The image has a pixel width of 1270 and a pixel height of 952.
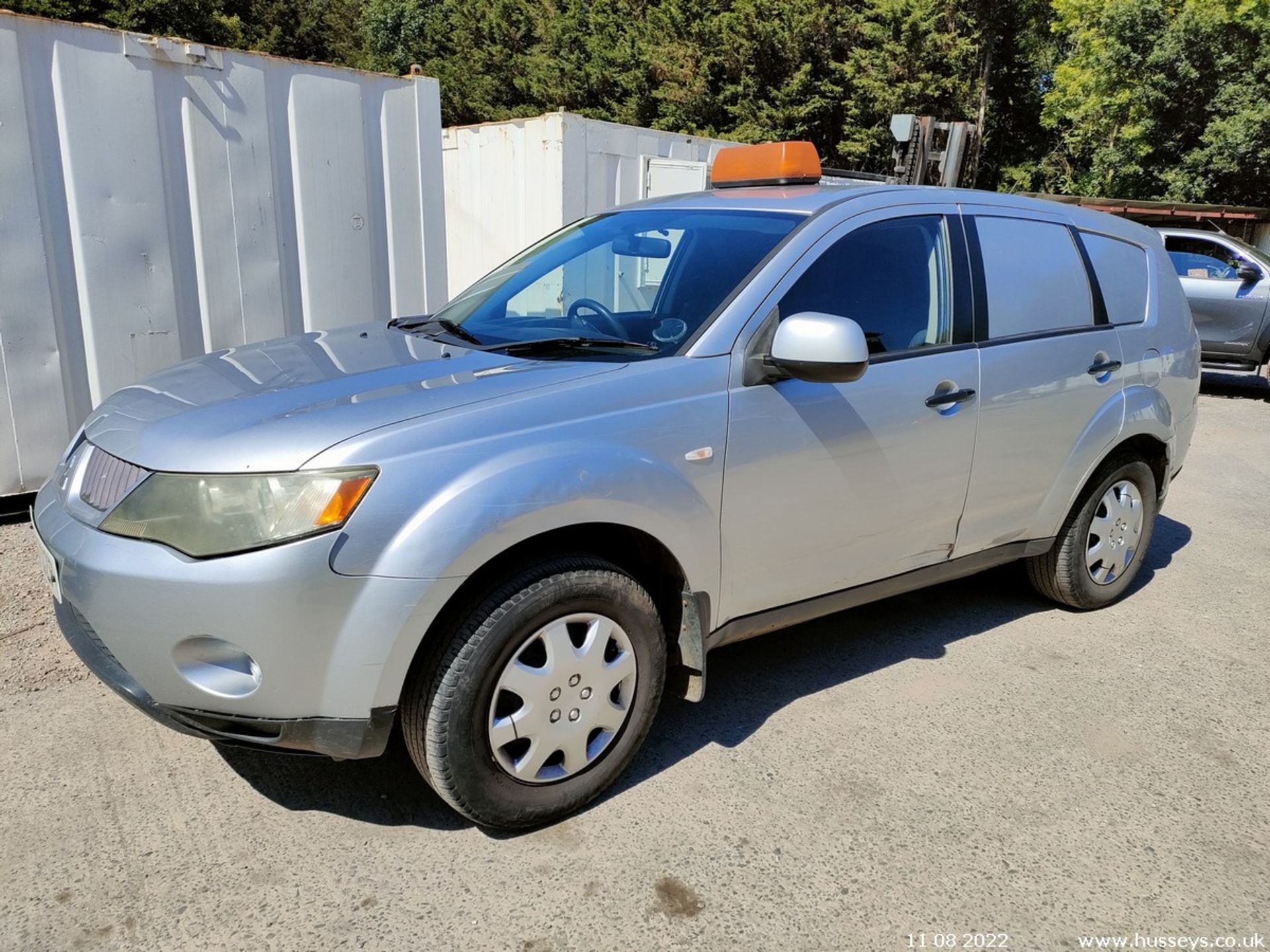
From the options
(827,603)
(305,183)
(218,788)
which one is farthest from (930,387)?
(305,183)

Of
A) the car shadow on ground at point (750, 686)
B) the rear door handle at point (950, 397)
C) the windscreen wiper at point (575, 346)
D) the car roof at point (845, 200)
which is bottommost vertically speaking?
the car shadow on ground at point (750, 686)

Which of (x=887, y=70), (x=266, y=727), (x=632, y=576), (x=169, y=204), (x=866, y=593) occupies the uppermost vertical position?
(x=887, y=70)

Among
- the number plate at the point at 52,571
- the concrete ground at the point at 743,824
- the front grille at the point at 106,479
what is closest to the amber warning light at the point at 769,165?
the concrete ground at the point at 743,824

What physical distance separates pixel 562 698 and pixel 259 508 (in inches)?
37.4

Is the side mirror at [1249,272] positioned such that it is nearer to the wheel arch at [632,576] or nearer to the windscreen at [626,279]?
the windscreen at [626,279]

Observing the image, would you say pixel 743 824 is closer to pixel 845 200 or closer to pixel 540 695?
pixel 540 695

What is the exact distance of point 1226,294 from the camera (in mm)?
11438

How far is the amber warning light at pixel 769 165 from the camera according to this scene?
150 inches

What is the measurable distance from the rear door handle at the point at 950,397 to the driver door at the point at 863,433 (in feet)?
0.07

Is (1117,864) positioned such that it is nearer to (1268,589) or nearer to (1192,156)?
(1268,589)

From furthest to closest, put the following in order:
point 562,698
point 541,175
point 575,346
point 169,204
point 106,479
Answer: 1. point 541,175
2. point 169,204
3. point 575,346
4. point 562,698
5. point 106,479

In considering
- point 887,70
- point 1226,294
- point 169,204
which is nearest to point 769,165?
point 169,204

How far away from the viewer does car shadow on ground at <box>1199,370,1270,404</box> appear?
38.2 ft

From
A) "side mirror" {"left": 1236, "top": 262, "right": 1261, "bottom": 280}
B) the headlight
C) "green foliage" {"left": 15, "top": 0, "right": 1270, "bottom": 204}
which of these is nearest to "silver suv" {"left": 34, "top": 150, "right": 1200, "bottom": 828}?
the headlight
